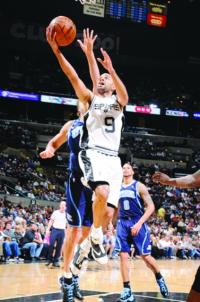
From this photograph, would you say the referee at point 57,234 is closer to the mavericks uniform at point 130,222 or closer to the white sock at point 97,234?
the mavericks uniform at point 130,222

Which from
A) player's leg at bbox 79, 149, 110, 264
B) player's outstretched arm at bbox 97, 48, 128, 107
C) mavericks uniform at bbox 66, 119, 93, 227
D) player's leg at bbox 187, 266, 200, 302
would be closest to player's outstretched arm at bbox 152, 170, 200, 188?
player's leg at bbox 187, 266, 200, 302

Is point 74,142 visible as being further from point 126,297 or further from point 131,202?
point 126,297

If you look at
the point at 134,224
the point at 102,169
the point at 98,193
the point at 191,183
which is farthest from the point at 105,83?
the point at 134,224

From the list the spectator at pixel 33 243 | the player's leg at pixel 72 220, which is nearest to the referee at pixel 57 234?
the spectator at pixel 33 243

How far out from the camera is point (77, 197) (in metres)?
5.47

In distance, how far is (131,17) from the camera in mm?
27281

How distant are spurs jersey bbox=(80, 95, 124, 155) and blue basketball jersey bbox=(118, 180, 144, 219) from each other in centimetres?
180

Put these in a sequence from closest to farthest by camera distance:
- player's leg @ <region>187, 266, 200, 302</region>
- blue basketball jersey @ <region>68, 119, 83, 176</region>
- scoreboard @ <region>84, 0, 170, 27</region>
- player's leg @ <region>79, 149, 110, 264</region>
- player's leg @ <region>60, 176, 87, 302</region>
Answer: player's leg @ <region>187, 266, 200, 302</region> < player's leg @ <region>79, 149, 110, 264</region> < player's leg @ <region>60, 176, 87, 302</region> < blue basketball jersey @ <region>68, 119, 83, 176</region> < scoreboard @ <region>84, 0, 170, 27</region>

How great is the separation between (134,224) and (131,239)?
0.66ft

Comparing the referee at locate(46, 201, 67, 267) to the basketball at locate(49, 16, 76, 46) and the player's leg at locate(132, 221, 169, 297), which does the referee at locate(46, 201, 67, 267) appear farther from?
the basketball at locate(49, 16, 76, 46)

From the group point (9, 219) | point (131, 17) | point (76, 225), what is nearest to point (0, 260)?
point (9, 219)

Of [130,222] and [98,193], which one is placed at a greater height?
[98,193]

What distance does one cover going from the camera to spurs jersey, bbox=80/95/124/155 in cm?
520

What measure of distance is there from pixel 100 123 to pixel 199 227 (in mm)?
17584
